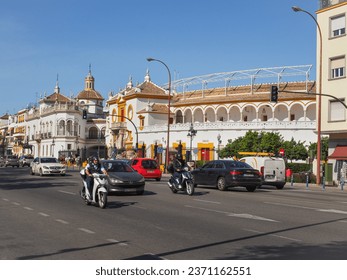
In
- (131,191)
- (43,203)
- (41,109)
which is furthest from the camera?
(41,109)

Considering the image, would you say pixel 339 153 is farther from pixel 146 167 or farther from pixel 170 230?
pixel 170 230

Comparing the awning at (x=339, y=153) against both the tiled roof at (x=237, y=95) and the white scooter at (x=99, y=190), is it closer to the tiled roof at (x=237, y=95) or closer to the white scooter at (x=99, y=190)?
the tiled roof at (x=237, y=95)

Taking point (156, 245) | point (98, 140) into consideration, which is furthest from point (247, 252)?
point (98, 140)

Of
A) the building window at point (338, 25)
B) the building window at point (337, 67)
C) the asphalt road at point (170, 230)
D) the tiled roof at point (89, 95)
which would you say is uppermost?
the tiled roof at point (89, 95)

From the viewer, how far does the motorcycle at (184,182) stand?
22781 millimetres

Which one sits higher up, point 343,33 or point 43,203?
point 343,33

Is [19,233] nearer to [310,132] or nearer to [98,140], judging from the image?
[310,132]

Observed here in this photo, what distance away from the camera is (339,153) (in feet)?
135

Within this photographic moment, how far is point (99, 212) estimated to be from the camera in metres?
15.7

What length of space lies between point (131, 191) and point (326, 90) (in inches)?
1010

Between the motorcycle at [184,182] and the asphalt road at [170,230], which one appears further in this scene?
the motorcycle at [184,182]

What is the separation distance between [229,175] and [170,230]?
46.3 feet

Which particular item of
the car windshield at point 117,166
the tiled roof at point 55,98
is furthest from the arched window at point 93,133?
the car windshield at point 117,166

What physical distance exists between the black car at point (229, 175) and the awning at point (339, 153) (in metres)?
15.8
